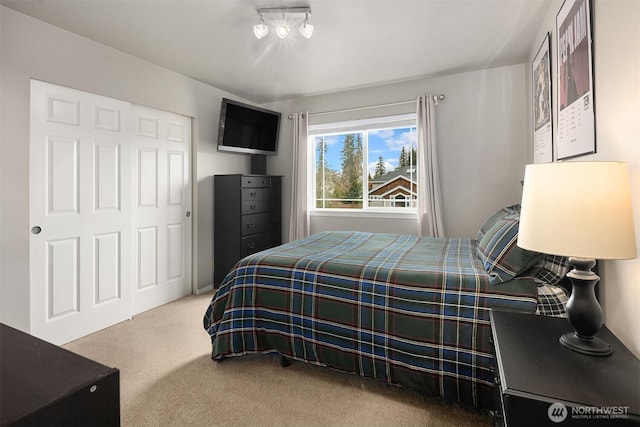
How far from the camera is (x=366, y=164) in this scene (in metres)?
4.15

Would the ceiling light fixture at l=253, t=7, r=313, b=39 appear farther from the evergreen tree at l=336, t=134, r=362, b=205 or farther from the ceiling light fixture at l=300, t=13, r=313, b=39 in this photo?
the evergreen tree at l=336, t=134, r=362, b=205

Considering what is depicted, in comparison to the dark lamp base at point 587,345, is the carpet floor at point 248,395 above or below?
below

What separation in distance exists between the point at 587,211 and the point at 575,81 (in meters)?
1.12

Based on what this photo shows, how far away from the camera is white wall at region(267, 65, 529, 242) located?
3.25m

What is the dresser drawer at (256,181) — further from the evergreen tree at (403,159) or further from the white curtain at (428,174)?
the white curtain at (428,174)

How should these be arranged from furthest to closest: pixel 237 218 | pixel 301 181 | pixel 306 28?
1. pixel 301 181
2. pixel 237 218
3. pixel 306 28

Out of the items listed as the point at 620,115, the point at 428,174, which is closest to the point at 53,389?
the point at 620,115

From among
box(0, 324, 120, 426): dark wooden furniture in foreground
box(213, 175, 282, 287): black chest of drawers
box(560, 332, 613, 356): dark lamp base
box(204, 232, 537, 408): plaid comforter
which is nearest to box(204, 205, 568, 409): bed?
box(204, 232, 537, 408): plaid comforter

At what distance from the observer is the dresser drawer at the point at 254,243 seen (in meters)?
3.72

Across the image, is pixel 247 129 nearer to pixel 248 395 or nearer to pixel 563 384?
Answer: pixel 248 395

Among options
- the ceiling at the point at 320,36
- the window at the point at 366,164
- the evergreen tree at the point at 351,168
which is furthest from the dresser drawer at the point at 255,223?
the ceiling at the point at 320,36

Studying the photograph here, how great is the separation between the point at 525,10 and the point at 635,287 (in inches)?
80.5

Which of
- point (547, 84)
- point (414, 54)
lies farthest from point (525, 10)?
point (414, 54)

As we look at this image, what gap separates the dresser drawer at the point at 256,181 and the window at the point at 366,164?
71 cm
